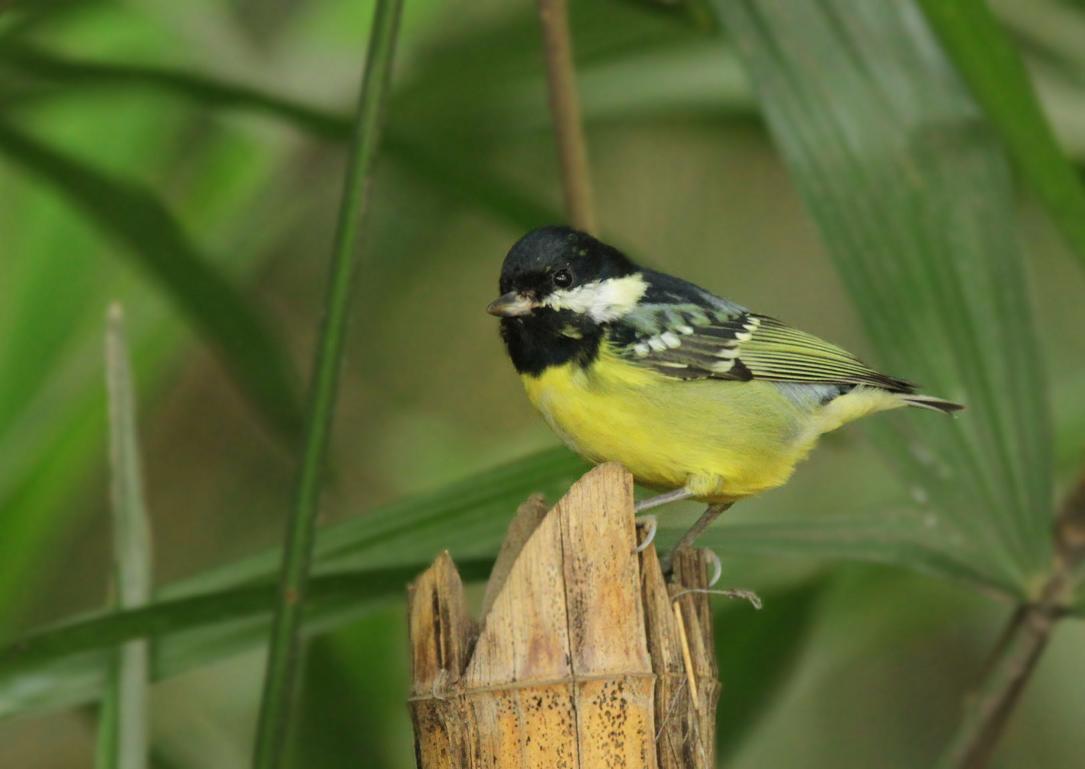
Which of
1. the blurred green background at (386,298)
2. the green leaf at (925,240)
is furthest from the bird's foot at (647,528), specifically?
the green leaf at (925,240)

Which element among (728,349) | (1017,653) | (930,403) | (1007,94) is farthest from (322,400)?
(1017,653)

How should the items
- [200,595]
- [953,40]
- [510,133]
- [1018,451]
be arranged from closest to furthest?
[200,595] → [953,40] → [1018,451] → [510,133]

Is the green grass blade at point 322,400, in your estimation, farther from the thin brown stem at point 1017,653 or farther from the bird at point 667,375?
the thin brown stem at point 1017,653

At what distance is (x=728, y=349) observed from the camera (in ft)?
7.22

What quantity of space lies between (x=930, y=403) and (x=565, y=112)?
885mm

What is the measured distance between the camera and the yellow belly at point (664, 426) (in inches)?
80.5

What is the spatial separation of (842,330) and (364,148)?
3237 mm

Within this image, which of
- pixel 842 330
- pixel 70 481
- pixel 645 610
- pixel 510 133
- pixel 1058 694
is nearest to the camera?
pixel 645 610

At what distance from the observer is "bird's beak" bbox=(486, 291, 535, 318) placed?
79.7 inches

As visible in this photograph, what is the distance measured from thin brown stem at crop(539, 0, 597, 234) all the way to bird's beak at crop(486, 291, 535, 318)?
0.50m

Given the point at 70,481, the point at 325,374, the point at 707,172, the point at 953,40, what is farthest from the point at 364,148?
the point at 707,172

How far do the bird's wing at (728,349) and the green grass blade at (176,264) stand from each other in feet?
3.02

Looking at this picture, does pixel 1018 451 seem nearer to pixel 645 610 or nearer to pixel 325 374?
pixel 645 610

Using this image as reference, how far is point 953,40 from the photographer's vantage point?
209 cm
